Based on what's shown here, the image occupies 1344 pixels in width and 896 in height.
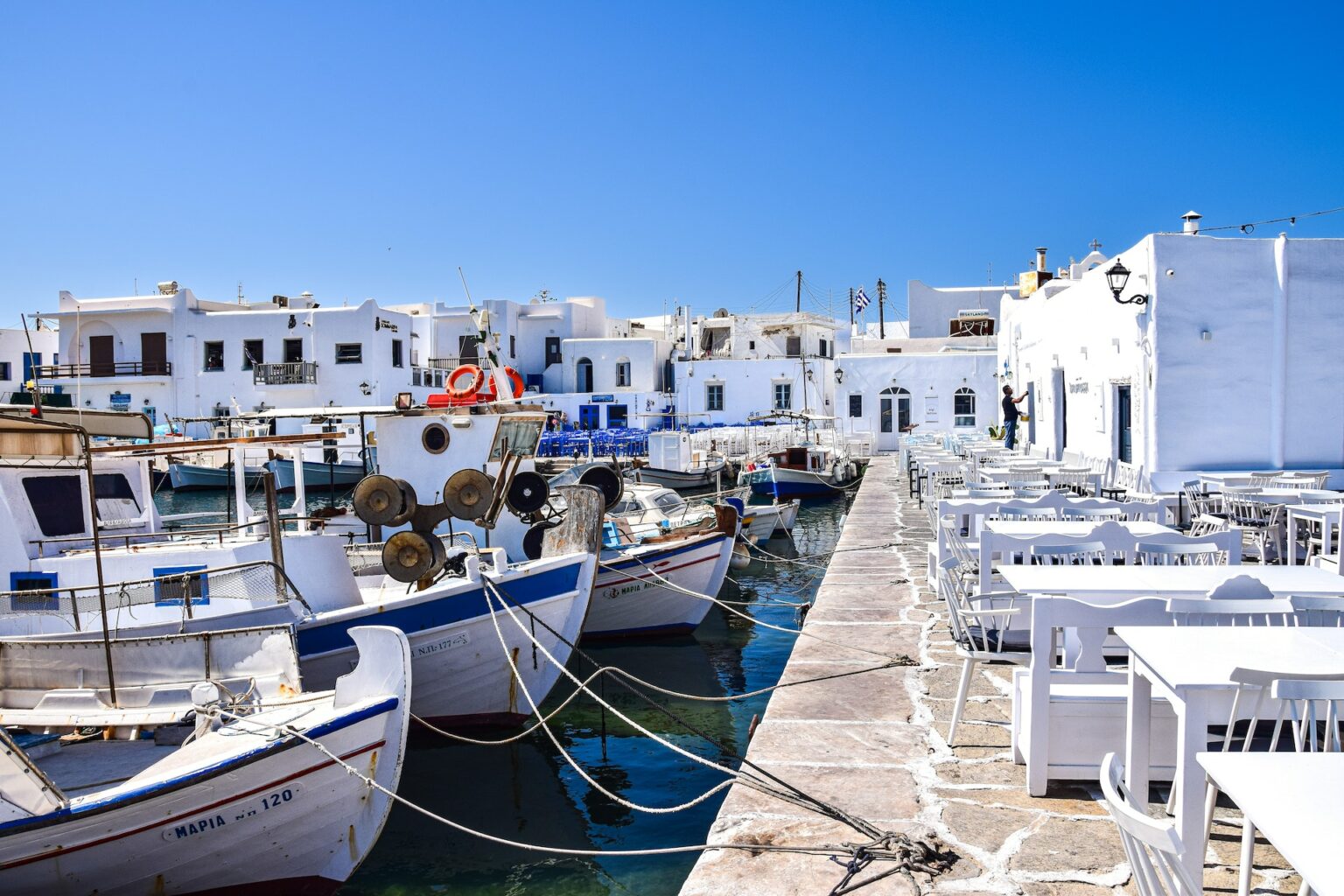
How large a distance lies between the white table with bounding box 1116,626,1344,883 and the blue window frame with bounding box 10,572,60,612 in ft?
25.3

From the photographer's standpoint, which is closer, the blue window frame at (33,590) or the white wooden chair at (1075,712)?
the white wooden chair at (1075,712)

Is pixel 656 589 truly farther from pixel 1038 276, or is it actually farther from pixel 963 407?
pixel 963 407

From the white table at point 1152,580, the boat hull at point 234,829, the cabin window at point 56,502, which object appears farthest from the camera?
the cabin window at point 56,502

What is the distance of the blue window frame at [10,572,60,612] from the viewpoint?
8336mm

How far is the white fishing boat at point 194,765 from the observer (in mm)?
5652

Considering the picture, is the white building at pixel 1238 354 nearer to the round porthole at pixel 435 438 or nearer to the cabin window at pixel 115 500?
the round porthole at pixel 435 438

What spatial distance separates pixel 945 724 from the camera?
5.84 metres

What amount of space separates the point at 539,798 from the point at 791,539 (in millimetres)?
15477

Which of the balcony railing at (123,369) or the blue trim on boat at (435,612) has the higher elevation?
the balcony railing at (123,369)

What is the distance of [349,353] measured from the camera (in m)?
Answer: 43.6

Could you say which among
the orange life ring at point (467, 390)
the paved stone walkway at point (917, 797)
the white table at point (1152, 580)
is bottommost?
the paved stone walkway at point (917, 797)

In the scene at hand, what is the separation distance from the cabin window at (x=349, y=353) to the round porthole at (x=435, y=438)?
33.2 meters

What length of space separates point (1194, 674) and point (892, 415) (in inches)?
1310

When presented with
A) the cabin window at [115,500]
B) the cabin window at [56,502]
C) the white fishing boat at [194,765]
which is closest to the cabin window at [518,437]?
the cabin window at [115,500]
